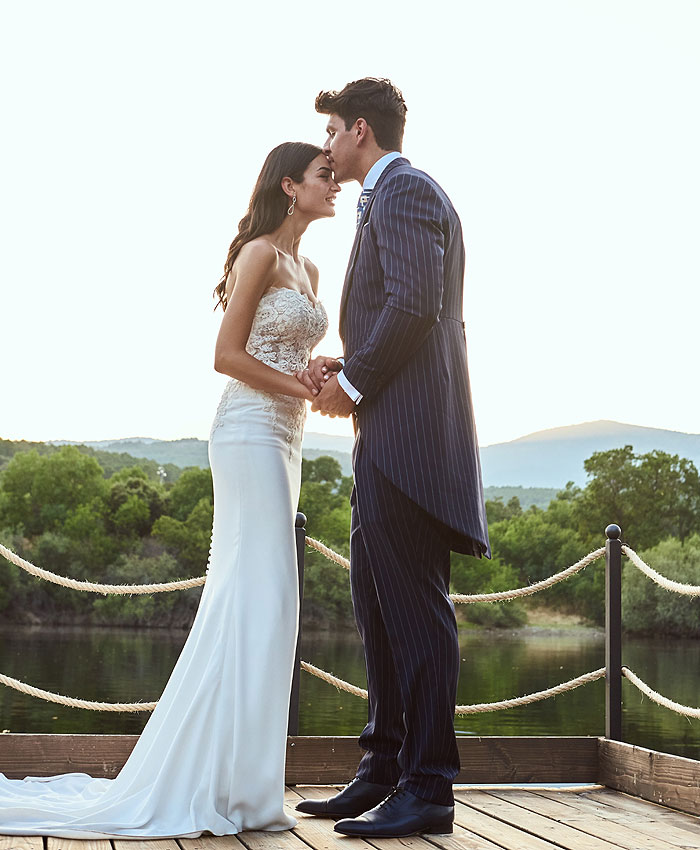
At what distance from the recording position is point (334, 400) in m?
2.81

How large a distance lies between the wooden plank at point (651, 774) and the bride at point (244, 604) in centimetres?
129

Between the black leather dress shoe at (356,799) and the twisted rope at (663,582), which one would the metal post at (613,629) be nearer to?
the twisted rope at (663,582)

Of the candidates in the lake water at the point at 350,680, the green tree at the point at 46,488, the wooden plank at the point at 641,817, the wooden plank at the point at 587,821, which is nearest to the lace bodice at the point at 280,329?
the wooden plank at the point at 587,821

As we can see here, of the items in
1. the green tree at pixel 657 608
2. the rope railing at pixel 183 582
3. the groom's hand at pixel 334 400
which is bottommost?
the green tree at pixel 657 608

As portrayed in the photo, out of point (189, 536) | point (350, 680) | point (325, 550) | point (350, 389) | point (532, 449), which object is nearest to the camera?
point (350, 389)

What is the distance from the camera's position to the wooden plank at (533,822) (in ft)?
9.07

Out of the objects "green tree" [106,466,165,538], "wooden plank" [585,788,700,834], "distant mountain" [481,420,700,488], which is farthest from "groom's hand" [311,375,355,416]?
"distant mountain" [481,420,700,488]

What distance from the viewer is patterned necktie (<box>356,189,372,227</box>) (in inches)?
114

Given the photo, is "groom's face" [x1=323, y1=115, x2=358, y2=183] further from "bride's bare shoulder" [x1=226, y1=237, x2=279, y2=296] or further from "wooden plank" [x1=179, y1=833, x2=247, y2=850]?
"wooden plank" [x1=179, y1=833, x2=247, y2=850]

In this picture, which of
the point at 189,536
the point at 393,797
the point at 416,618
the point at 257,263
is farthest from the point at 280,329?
the point at 189,536

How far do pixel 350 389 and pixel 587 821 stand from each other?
1.43 m

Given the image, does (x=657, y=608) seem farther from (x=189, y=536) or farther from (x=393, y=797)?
(x=393, y=797)

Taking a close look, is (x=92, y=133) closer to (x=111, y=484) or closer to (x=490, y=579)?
(x=111, y=484)

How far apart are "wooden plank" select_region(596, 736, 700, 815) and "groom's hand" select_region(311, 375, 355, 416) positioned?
5.08 feet
